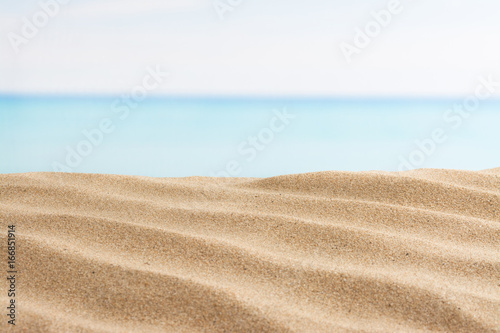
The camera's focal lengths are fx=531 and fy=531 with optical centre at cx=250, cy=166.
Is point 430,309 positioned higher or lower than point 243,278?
lower

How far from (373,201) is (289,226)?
50 cm

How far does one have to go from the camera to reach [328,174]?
8.38 ft

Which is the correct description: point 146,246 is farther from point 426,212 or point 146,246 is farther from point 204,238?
point 426,212

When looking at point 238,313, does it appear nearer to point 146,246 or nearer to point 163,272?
point 163,272

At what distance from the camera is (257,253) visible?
69.4 inches

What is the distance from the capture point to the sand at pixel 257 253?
1422mm

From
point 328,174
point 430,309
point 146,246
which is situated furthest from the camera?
point 328,174

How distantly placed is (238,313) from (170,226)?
70 cm

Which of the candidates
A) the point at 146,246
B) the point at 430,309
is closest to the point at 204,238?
the point at 146,246

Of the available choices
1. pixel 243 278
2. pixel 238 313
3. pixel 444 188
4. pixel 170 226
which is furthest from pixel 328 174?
pixel 238 313

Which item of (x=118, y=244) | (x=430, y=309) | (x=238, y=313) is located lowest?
(x=430, y=309)

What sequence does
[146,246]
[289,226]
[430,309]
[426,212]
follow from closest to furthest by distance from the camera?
[430,309] → [146,246] → [289,226] → [426,212]

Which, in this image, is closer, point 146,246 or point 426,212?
point 146,246

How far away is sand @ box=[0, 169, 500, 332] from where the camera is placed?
142 cm
